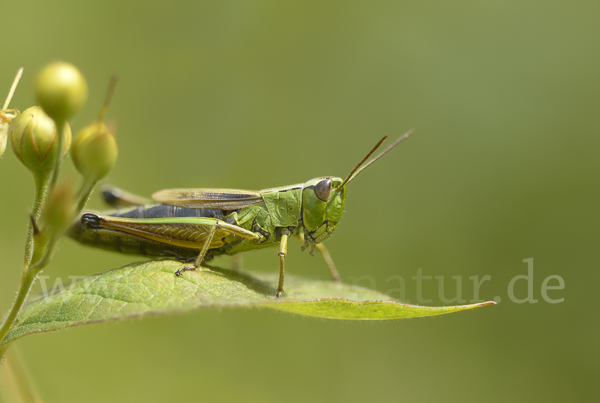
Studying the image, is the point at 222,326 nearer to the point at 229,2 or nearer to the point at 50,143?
the point at 50,143

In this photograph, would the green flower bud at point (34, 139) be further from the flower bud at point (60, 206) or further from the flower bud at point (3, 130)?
the flower bud at point (60, 206)

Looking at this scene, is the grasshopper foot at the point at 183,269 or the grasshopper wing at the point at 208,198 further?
the grasshopper wing at the point at 208,198

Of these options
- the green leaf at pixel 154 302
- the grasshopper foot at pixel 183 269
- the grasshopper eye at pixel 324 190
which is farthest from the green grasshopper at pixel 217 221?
the green leaf at pixel 154 302

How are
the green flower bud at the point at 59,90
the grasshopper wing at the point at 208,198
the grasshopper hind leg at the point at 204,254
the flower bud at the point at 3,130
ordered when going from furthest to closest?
the grasshopper wing at the point at 208,198 → the grasshopper hind leg at the point at 204,254 → the flower bud at the point at 3,130 → the green flower bud at the point at 59,90

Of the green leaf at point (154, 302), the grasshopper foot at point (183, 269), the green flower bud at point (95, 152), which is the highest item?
the green flower bud at point (95, 152)

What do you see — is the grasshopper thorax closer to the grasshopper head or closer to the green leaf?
the grasshopper head

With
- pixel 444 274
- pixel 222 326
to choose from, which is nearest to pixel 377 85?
pixel 444 274
